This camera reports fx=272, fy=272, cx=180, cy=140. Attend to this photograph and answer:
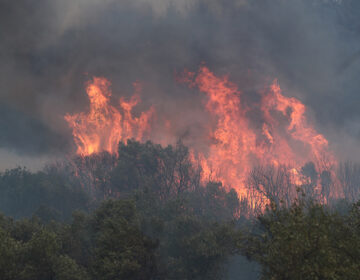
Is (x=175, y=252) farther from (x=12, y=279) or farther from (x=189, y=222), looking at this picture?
(x=12, y=279)

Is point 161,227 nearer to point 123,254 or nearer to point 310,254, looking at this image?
point 123,254

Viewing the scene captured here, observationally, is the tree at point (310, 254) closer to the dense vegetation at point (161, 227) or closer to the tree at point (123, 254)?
the dense vegetation at point (161, 227)

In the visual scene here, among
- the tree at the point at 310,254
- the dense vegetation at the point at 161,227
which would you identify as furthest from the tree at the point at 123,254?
the tree at the point at 310,254

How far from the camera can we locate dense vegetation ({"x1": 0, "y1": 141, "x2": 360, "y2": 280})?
23.5 meters

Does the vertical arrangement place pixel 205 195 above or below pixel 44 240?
above

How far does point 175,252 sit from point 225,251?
1595 cm

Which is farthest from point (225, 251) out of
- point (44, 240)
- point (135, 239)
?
point (44, 240)

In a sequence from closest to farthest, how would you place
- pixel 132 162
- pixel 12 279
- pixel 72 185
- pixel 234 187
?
pixel 12 279 → pixel 132 162 → pixel 234 187 → pixel 72 185

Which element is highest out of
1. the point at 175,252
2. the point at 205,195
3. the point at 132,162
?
the point at 132,162

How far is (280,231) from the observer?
938 inches

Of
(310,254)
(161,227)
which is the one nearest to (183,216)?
(161,227)

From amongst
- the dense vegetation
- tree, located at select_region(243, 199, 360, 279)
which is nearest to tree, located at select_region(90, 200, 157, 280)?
the dense vegetation

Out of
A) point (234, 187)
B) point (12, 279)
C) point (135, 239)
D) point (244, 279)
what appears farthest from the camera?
point (234, 187)

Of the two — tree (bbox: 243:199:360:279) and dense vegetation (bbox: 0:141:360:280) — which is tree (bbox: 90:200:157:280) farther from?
tree (bbox: 243:199:360:279)
